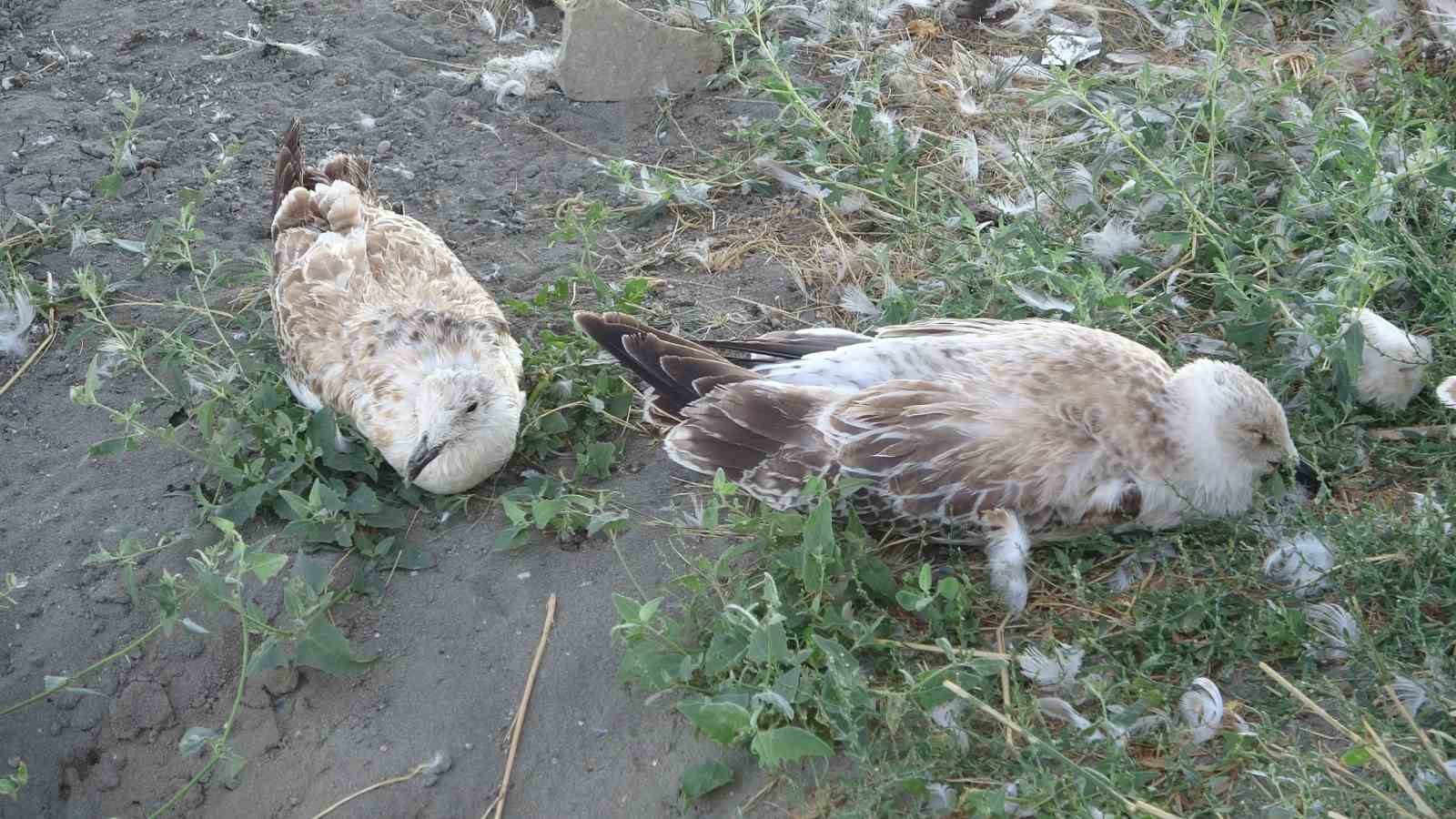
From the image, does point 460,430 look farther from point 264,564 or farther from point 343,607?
point 264,564

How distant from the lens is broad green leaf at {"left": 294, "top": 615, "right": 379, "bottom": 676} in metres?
3.01

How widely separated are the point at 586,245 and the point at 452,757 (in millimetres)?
1821

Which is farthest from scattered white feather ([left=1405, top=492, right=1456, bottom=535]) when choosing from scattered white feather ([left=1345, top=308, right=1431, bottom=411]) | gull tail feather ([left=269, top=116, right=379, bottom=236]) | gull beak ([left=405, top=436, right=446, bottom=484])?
gull tail feather ([left=269, top=116, right=379, bottom=236])

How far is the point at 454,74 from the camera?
527 cm

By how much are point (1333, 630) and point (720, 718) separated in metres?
1.34

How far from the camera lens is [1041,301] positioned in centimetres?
360

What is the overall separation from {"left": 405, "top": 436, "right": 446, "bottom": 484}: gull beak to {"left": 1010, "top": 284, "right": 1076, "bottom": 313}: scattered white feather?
169 centimetres

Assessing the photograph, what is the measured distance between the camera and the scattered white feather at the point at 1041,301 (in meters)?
3.57

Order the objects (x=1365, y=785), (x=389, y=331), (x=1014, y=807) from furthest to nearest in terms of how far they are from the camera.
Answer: (x=389, y=331) → (x=1014, y=807) → (x=1365, y=785)

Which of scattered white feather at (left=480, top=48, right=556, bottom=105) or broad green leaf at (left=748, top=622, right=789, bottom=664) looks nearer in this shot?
broad green leaf at (left=748, top=622, right=789, bottom=664)

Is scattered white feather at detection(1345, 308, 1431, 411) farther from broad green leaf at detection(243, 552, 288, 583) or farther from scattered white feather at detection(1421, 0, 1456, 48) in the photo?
broad green leaf at detection(243, 552, 288, 583)

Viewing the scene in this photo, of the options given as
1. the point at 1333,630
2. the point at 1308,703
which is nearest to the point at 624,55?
the point at 1333,630

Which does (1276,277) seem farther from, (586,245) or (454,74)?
(454,74)

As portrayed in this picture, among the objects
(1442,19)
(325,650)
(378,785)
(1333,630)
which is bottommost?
(378,785)
